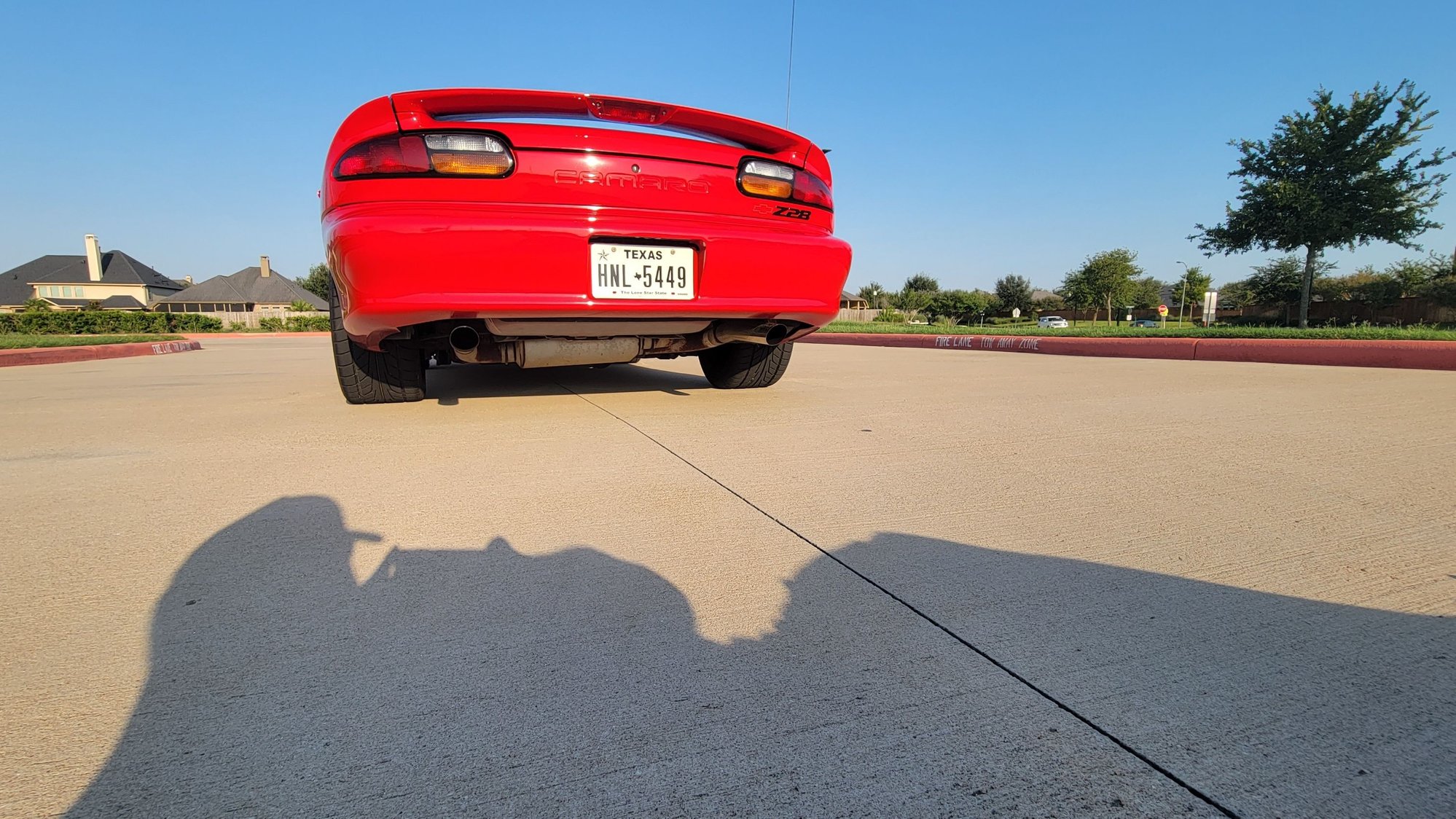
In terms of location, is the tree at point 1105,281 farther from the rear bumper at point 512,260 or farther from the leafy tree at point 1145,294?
the rear bumper at point 512,260

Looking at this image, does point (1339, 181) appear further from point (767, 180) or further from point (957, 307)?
point (957, 307)

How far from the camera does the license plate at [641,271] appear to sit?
107 inches

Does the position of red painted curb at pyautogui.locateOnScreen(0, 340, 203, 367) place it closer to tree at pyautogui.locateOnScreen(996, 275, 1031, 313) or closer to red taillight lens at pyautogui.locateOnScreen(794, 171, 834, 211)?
red taillight lens at pyautogui.locateOnScreen(794, 171, 834, 211)

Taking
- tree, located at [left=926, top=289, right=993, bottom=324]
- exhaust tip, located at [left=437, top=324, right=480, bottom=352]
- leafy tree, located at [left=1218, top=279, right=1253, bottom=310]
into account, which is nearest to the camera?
exhaust tip, located at [left=437, top=324, right=480, bottom=352]

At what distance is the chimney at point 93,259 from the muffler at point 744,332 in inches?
2738

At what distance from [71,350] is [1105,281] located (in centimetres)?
5787

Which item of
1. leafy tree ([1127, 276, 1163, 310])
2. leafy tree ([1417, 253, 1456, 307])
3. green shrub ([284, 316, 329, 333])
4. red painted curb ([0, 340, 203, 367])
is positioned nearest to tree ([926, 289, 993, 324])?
leafy tree ([1127, 276, 1163, 310])

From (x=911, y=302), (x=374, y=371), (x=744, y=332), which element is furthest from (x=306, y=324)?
(x=911, y=302)

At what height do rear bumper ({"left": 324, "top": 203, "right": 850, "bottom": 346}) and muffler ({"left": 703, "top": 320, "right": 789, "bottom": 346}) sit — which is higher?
rear bumper ({"left": 324, "top": 203, "right": 850, "bottom": 346})

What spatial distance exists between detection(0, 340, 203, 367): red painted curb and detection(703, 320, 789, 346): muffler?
937 cm

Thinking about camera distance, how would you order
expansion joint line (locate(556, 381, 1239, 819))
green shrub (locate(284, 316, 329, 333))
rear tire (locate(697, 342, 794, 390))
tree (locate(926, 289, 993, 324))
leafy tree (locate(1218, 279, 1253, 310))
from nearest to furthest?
1. expansion joint line (locate(556, 381, 1239, 819))
2. rear tire (locate(697, 342, 794, 390))
3. green shrub (locate(284, 316, 329, 333))
4. leafy tree (locate(1218, 279, 1253, 310))
5. tree (locate(926, 289, 993, 324))

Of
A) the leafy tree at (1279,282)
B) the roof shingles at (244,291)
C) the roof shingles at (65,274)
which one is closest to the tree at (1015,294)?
the leafy tree at (1279,282)

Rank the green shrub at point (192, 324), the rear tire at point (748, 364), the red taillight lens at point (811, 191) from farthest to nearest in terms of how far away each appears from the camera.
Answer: the green shrub at point (192, 324) < the rear tire at point (748, 364) < the red taillight lens at point (811, 191)

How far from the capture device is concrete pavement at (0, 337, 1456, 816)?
2.75 feet
